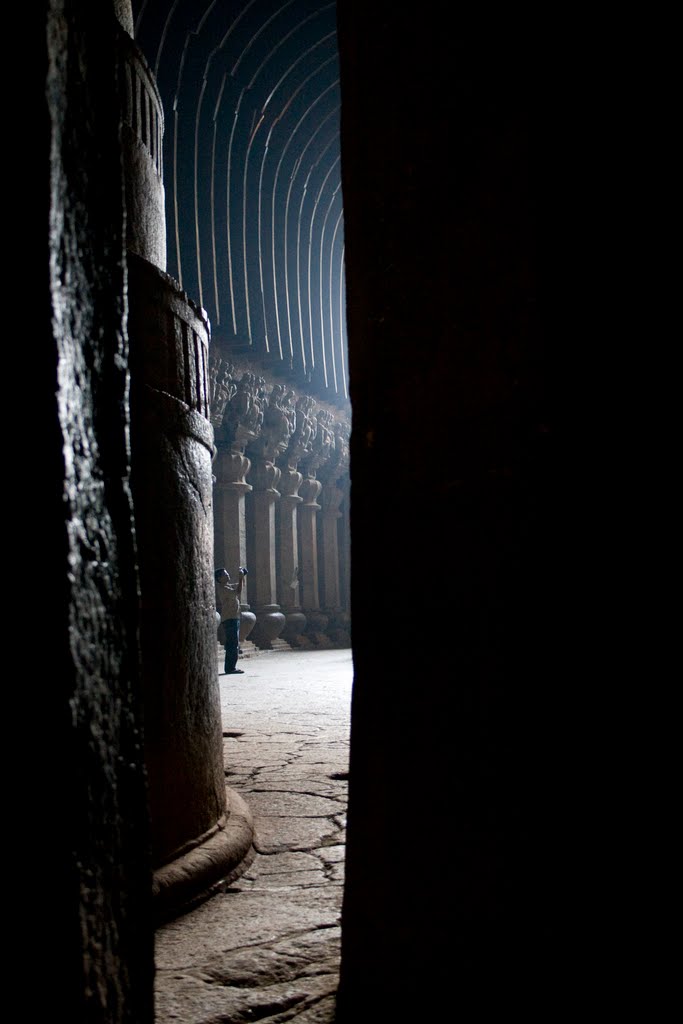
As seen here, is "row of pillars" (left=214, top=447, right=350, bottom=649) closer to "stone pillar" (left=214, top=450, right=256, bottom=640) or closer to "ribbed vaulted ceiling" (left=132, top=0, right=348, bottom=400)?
"stone pillar" (left=214, top=450, right=256, bottom=640)

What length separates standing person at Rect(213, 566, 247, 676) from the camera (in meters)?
9.23

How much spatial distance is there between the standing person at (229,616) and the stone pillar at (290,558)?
3.93 metres

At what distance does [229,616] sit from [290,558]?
4.82 meters

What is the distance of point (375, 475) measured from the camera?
121 cm

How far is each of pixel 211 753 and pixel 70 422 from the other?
5.24 ft

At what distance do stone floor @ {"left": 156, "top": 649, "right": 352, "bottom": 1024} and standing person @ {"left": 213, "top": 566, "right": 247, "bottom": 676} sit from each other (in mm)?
5251

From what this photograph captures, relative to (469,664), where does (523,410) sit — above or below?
above

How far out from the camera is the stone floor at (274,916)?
1.43m

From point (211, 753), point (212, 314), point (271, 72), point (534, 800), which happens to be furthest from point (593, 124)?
point (271, 72)

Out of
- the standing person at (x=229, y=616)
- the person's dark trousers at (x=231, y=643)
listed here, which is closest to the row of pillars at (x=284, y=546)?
the standing person at (x=229, y=616)

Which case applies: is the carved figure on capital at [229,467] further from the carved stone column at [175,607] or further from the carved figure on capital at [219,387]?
the carved stone column at [175,607]

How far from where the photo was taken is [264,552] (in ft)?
44.0

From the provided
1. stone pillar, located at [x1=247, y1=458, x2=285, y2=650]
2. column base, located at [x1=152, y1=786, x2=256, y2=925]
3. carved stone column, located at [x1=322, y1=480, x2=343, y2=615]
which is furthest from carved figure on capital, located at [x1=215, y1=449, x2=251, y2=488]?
column base, located at [x1=152, y1=786, x2=256, y2=925]

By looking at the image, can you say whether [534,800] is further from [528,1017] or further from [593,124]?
[593,124]
